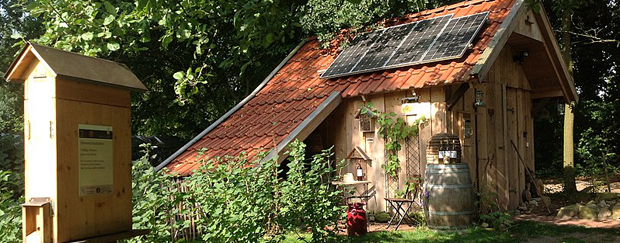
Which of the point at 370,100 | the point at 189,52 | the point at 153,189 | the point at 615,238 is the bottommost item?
the point at 615,238

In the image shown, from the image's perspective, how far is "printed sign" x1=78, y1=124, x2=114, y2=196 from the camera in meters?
3.45

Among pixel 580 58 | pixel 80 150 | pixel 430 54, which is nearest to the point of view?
pixel 80 150

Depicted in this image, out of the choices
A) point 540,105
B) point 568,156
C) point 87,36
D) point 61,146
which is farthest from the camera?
point 568,156

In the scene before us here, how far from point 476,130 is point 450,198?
2098 millimetres


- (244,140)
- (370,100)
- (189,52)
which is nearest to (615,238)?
(370,100)

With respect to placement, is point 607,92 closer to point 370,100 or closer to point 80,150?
point 370,100

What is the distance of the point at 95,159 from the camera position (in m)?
3.55

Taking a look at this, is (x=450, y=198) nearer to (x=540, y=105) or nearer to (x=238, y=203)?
(x=238, y=203)

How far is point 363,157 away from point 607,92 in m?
13.7

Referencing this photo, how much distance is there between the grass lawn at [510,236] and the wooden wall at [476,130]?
117 cm

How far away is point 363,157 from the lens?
10469 mm

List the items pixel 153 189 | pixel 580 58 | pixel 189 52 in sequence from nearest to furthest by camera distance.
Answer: pixel 153 189 < pixel 189 52 < pixel 580 58

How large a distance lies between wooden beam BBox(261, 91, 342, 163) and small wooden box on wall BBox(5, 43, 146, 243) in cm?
522

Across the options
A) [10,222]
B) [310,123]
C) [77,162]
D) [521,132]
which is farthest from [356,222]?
[77,162]
